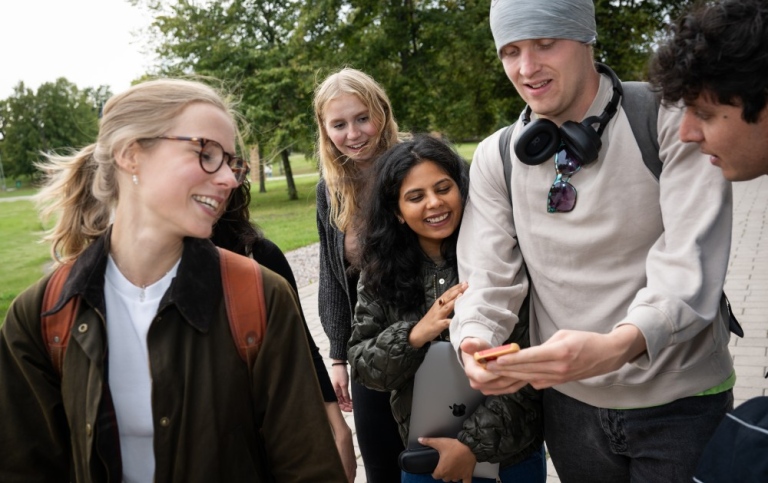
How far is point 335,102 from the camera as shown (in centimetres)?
332

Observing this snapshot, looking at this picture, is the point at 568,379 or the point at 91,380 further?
the point at 91,380

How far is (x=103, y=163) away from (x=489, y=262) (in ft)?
3.90

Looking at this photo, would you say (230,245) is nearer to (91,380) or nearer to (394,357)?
(394,357)

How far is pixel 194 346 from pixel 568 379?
967 mm

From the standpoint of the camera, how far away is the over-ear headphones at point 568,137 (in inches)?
74.7

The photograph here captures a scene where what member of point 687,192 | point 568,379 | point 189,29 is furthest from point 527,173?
point 189,29

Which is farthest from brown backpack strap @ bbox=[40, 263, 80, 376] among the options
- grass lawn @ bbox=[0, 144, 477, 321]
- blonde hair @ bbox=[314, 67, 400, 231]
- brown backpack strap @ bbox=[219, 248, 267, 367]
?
grass lawn @ bbox=[0, 144, 477, 321]

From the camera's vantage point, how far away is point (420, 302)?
2.64 meters

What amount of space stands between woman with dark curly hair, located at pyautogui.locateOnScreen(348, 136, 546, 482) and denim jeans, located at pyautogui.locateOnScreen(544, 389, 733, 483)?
0.74 ft

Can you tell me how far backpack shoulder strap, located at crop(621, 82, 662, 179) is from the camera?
6.13 feet

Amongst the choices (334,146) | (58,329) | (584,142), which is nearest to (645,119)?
(584,142)

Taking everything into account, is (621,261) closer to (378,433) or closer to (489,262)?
(489,262)

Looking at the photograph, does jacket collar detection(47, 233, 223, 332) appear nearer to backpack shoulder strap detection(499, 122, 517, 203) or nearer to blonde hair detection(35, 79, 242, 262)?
blonde hair detection(35, 79, 242, 262)

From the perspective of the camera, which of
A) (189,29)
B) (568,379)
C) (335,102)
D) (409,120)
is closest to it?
(568,379)
